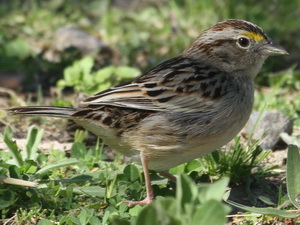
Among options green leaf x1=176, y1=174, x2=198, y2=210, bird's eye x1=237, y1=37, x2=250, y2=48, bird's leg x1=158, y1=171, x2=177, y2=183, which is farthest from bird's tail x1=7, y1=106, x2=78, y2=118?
green leaf x1=176, y1=174, x2=198, y2=210

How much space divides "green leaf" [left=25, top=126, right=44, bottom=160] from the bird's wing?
1.65ft

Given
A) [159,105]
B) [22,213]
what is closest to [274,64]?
[159,105]

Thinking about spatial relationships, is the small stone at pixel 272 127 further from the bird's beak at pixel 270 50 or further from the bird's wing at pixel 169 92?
the bird's wing at pixel 169 92

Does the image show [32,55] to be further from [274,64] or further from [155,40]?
[274,64]

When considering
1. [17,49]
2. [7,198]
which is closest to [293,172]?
[7,198]

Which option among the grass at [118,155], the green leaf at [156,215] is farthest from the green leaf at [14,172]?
the green leaf at [156,215]

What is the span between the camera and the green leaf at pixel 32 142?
15.7 feet

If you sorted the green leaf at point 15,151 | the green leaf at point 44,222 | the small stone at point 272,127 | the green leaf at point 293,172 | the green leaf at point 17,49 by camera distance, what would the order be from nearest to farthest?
1. the green leaf at point 44,222
2. the green leaf at point 293,172
3. the green leaf at point 15,151
4. the small stone at point 272,127
5. the green leaf at point 17,49

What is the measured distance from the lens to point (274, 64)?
7543 mm

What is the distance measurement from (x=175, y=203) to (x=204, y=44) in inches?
87.4

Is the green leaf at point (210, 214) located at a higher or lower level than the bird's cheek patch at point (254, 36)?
lower

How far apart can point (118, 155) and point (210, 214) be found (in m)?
2.21

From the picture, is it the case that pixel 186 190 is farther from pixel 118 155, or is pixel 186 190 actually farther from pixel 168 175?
pixel 118 155

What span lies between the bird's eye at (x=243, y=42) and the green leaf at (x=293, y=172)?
115 cm
